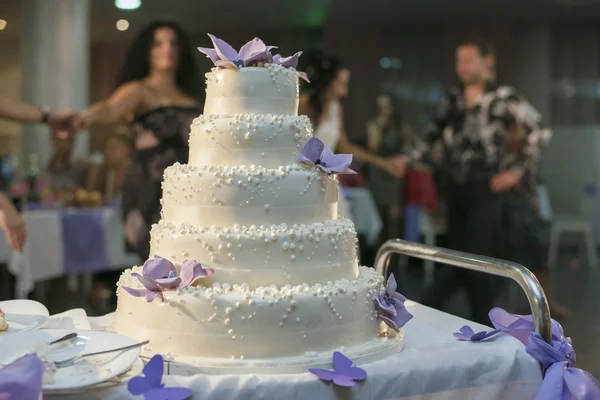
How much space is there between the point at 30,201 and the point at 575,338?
125 inches

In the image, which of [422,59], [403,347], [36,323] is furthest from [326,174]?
[422,59]

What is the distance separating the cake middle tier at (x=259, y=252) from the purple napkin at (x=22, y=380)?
0.48 m

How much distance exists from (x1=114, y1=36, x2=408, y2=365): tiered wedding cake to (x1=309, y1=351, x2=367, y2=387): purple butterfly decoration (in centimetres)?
9

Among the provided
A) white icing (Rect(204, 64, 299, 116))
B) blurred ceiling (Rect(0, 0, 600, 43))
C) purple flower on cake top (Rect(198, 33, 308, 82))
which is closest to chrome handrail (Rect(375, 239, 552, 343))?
white icing (Rect(204, 64, 299, 116))

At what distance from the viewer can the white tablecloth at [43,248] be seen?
4141 mm

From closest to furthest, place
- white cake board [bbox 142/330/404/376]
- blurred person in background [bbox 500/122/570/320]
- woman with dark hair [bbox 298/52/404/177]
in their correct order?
1. white cake board [bbox 142/330/404/376]
2. blurred person in background [bbox 500/122/570/320]
3. woman with dark hair [bbox 298/52/404/177]

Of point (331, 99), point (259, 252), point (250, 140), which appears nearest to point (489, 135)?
point (331, 99)

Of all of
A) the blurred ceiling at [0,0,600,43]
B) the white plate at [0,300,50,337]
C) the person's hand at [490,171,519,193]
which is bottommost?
the white plate at [0,300,50,337]

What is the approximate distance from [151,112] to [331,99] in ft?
5.06

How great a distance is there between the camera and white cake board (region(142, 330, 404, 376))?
5.10 feet

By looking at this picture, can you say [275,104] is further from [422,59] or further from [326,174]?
[422,59]

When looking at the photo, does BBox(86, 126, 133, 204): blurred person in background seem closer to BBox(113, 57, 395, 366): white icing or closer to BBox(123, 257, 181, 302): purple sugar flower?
BBox(113, 57, 395, 366): white icing

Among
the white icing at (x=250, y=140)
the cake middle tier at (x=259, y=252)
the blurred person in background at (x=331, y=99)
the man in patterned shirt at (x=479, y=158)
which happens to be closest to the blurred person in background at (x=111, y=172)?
the blurred person in background at (x=331, y=99)

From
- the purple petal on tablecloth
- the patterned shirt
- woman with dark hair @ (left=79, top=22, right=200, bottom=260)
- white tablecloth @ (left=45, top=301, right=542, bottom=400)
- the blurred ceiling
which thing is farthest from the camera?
the purple petal on tablecloth
